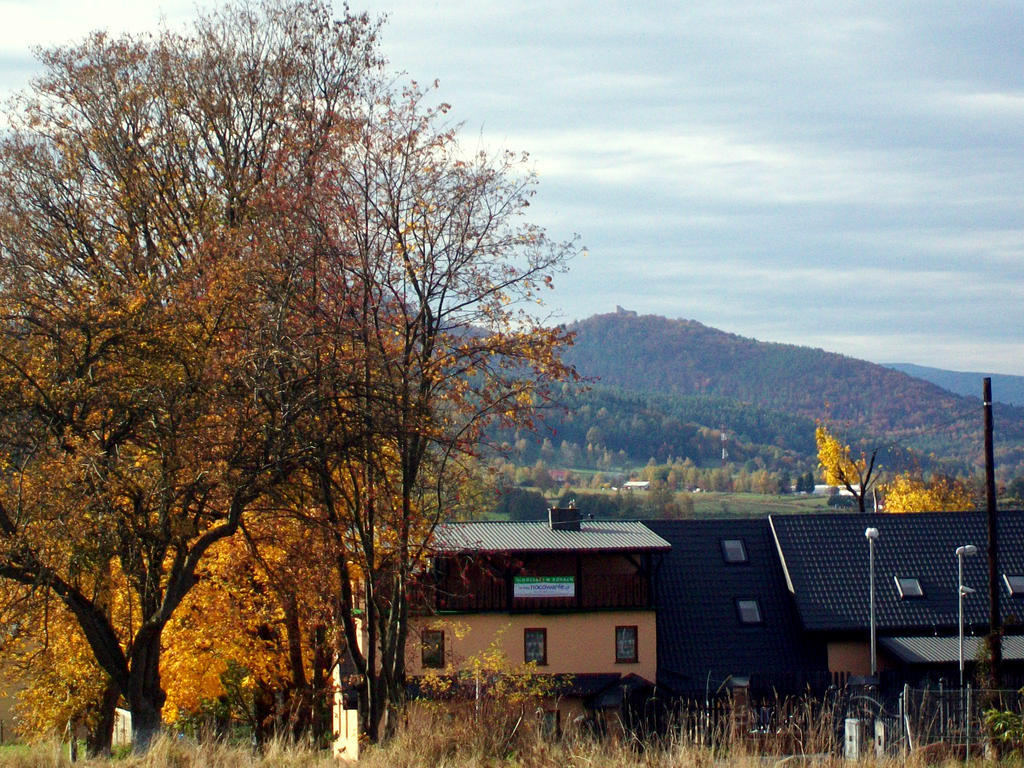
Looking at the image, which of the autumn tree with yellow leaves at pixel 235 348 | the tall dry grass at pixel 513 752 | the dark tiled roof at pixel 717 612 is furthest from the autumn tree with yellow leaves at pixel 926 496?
the tall dry grass at pixel 513 752

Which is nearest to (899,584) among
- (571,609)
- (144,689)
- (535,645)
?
(571,609)

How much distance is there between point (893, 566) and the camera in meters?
41.5

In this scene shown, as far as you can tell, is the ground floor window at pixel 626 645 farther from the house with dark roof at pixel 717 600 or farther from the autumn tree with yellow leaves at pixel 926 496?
the autumn tree with yellow leaves at pixel 926 496

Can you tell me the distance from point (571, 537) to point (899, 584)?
1110 cm

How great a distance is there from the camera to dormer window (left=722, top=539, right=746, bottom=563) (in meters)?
43.2

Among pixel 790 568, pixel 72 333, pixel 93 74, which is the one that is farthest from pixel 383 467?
pixel 790 568

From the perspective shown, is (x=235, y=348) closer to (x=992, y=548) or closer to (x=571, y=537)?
(x=992, y=548)

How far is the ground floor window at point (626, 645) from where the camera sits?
38.6 meters

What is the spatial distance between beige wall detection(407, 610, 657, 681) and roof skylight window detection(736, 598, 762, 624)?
3764 millimetres

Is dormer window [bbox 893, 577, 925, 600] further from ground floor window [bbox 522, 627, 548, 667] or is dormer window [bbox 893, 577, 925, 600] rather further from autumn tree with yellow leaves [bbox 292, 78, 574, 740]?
autumn tree with yellow leaves [bbox 292, 78, 574, 740]

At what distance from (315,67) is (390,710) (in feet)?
36.2

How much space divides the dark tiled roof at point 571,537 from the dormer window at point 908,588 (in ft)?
26.1

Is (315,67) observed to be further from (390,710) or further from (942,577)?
(942,577)

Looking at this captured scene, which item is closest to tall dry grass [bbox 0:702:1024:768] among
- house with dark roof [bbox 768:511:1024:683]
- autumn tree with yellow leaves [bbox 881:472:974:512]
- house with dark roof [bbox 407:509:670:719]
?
house with dark roof [bbox 407:509:670:719]
